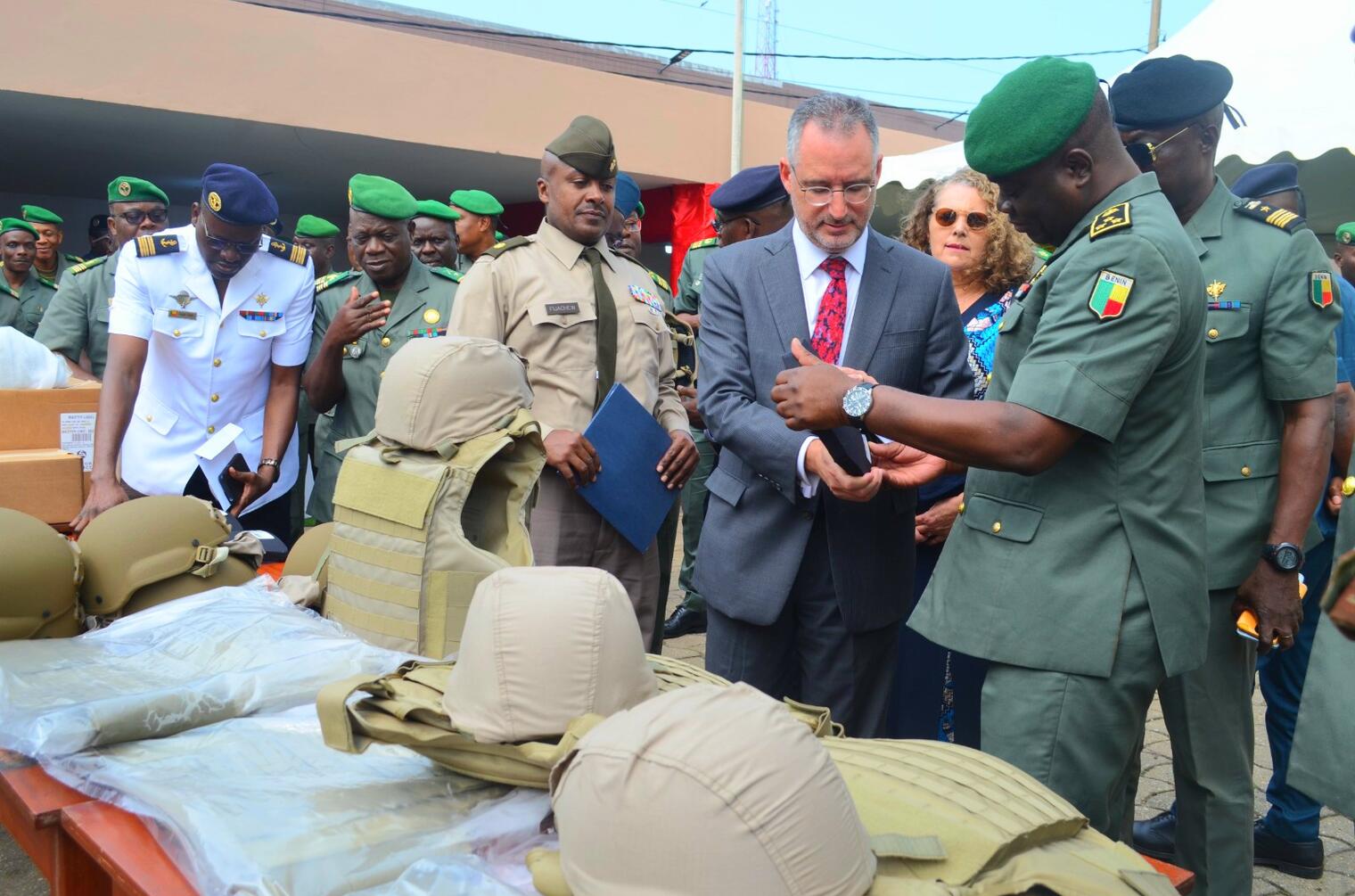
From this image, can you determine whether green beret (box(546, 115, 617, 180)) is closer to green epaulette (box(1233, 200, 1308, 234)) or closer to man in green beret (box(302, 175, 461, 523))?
man in green beret (box(302, 175, 461, 523))

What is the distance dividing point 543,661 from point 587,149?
7.06 feet

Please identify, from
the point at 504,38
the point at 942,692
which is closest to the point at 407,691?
the point at 942,692

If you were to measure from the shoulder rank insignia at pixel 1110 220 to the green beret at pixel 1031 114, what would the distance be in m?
0.14

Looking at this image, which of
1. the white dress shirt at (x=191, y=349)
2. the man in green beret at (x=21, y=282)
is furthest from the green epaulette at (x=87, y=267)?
the white dress shirt at (x=191, y=349)

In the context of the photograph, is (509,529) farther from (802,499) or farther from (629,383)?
(629,383)

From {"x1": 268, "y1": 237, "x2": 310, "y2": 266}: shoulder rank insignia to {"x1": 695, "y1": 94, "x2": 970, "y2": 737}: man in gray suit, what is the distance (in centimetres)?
179

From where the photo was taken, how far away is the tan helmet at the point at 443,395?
7.48 ft

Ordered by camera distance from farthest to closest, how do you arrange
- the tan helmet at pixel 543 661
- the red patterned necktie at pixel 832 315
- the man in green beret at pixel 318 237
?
the man in green beret at pixel 318 237 < the red patterned necktie at pixel 832 315 < the tan helmet at pixel 543 661

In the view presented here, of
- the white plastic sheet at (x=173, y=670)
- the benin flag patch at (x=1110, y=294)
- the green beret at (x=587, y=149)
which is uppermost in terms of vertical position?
the green beret at (x=587, y=149)

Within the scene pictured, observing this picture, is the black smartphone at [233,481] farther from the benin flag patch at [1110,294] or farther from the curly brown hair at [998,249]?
the benin flag patch at [1110,294]

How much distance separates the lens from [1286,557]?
2303 mm

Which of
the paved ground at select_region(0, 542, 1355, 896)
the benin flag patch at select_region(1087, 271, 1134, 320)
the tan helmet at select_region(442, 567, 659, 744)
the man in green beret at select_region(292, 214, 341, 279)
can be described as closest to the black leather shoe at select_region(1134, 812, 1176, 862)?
the paved ground at select_region(0, 542, 1355, 896)

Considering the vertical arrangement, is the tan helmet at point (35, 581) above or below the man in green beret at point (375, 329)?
below

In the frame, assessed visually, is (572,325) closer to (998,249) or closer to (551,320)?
(551,320)
